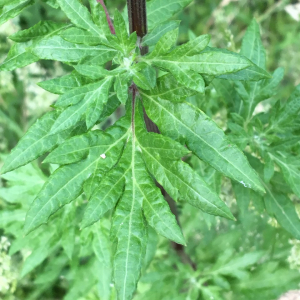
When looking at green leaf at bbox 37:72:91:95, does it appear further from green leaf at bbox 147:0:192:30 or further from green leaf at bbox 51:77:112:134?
green leaf at bbox 147:0:192:30

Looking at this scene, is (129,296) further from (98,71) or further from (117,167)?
(98,71)

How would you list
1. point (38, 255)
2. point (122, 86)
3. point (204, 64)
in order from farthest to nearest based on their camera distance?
point (38, 255) → point (122, 86) → point (204, 64)

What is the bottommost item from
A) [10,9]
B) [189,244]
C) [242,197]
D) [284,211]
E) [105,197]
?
[189,244]

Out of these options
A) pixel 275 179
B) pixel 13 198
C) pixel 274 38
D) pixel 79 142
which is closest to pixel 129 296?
pixel 79 142

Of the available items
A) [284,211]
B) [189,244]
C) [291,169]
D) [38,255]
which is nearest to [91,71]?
[291,169]

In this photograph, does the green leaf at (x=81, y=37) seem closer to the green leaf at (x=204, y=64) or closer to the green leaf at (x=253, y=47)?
the green leaf at (x=204, y=64)

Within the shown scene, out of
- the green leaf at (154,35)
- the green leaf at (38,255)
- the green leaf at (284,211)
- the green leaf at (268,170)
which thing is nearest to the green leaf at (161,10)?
the green leaf at (154,35)

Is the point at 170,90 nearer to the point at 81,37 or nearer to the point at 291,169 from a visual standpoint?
the point at 81,37
